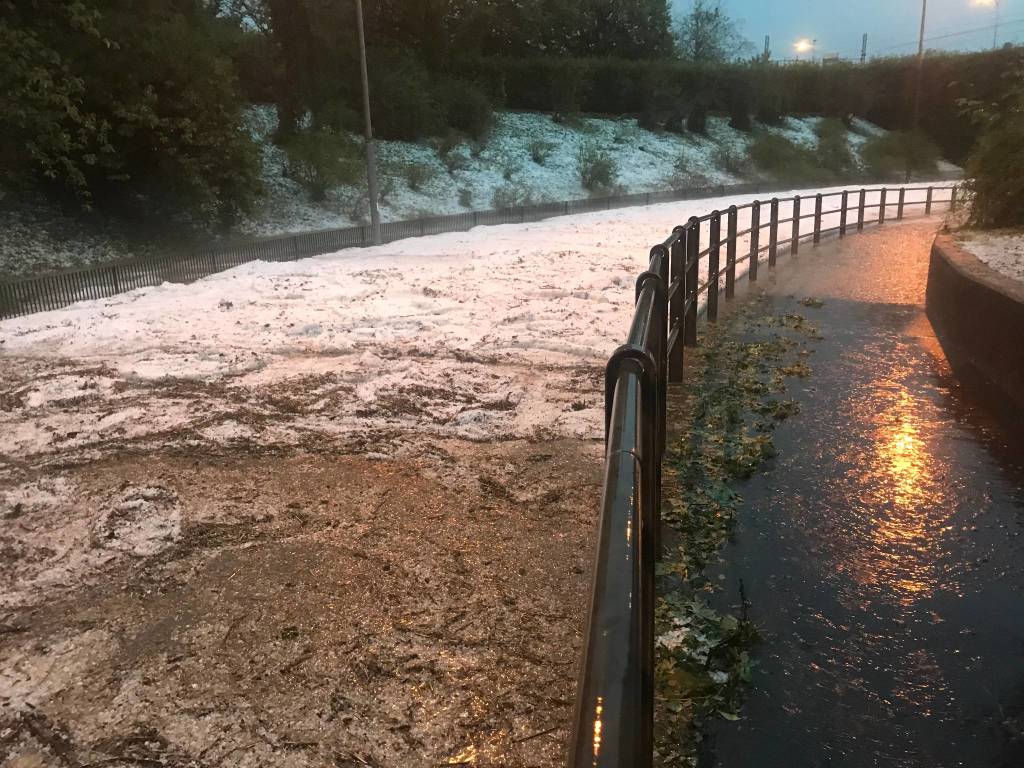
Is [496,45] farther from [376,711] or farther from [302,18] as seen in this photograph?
[376,711]

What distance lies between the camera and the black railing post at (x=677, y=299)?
22.1 feet

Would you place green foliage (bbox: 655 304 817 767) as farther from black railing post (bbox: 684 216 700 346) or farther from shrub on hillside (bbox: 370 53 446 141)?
shrub on hillside (bbox: 370 53 446 141)

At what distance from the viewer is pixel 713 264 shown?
9352 millimetres

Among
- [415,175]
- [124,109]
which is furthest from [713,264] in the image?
[415,175]

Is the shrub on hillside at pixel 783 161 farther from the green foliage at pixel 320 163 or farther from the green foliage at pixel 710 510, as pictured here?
the green foliage at pixel 710 510

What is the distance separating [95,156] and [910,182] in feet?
124

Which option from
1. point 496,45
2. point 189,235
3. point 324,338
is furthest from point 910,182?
point 324,338

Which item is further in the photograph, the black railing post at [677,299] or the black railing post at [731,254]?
the black railing post at [731,254]

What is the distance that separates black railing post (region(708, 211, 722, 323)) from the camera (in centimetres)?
→ 931

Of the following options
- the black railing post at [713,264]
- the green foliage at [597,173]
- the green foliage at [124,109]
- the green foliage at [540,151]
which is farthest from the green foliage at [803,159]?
the black railing post at [713,264]

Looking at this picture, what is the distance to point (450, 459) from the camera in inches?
234

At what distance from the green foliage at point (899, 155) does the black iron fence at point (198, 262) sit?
27.8 m

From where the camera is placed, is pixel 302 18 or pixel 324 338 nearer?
pixel 324 338

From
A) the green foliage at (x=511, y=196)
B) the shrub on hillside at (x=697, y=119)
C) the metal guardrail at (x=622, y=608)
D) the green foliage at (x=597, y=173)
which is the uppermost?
the shrub on hillside at (x=697, y=119)
